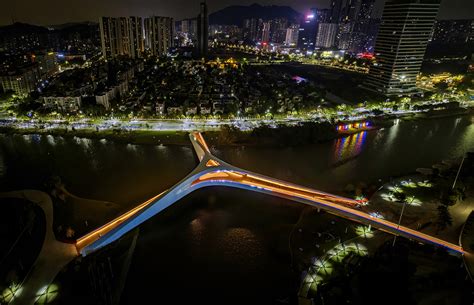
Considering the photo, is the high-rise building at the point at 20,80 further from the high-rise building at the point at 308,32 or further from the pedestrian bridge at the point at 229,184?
the high-rise building at the point at 308,32

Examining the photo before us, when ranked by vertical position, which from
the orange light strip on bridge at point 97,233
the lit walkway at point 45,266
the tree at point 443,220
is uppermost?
the tree at point 443,220

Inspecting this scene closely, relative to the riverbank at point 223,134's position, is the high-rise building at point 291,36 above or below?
above

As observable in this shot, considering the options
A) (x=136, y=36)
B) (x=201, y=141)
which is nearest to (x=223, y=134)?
(x=201, y=141)

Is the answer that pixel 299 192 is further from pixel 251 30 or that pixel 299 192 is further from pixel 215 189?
pixel 251 30

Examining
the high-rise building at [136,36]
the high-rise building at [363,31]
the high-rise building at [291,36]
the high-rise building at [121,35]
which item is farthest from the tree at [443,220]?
the high-rise building at [291,36]

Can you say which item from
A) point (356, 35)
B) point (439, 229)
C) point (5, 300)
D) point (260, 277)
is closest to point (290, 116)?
point (439, 229)

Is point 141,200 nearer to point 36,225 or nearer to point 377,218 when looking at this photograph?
point 36,225
